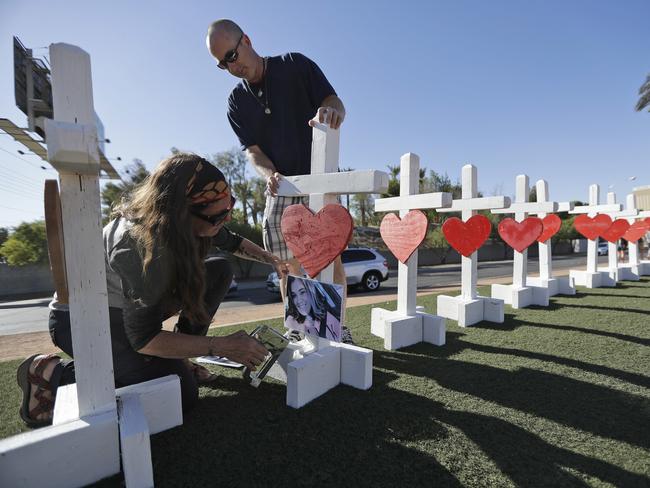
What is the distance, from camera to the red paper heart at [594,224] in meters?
5.77

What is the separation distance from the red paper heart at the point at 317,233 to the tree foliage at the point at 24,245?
1576cm

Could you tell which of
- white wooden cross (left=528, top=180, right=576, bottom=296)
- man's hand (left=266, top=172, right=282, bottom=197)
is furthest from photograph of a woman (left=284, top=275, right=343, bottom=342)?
white wooden cross (left=528, top=180, right=576, bottom=296)

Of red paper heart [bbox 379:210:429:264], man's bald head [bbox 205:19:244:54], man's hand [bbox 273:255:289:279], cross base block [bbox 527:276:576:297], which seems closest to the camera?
man's bald head [bbox 205:19:244:54]

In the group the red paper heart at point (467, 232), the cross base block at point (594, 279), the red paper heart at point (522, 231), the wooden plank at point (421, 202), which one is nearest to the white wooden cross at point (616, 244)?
the cross base block at point (594, 279)

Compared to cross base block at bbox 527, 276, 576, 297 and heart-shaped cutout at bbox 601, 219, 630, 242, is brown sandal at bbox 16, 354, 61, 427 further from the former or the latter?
heart-shaped cutout at bbox 601, 219, 630, 242

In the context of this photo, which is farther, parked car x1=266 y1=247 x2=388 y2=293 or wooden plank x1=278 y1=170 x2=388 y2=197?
parked car x1=266 y1=247 x2=388 y2=293

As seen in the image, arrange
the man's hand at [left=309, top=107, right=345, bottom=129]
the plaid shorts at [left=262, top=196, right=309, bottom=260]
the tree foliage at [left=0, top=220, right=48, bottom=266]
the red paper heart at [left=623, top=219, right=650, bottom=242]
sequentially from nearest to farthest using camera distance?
the man's hand at [left=309, top=107, right=345, bottom=129] < the plaid shorts at [left=262, top=196, right=309, bottom=260] < the red paper heart at [left=623, top=219, right=650, bottom=242] < the tree foliage at [left=0, top=220, right=48, bottom=266]

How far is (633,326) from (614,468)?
2720mm

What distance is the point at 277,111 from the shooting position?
7.68 feet

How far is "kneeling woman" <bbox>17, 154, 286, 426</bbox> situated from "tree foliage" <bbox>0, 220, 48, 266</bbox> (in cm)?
1534

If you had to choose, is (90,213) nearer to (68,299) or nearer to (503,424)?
(68,299)

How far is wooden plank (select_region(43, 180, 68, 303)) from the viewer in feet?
3.59

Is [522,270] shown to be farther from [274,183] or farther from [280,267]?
[274,183]

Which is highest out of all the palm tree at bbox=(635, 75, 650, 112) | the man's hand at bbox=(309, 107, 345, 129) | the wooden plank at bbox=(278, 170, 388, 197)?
the palm tree at bbox=(635, 75, 650, 112)
